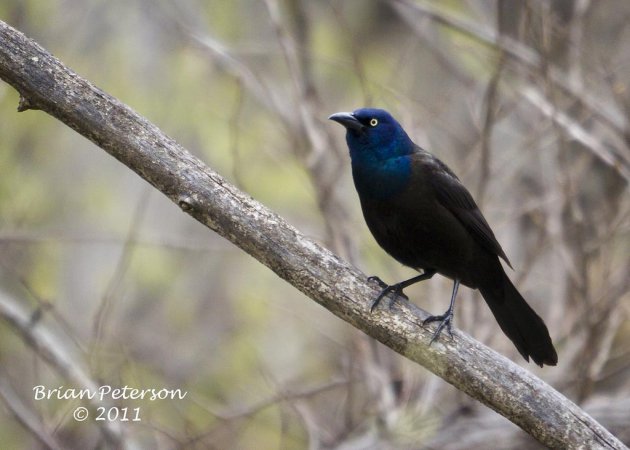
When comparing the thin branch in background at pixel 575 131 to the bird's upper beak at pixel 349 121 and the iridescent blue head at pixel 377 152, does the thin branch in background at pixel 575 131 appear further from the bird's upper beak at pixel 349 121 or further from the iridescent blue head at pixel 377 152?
the bird's upper beak at pixel 349 121

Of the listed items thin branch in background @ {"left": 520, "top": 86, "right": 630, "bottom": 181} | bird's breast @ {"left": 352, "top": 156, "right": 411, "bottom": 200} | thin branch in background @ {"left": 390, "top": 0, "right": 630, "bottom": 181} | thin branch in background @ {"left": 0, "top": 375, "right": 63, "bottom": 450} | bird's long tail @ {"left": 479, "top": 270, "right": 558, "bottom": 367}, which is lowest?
thin branch in background @ {"left": 0, "top": 375, "right": 63, "bottom": 450}

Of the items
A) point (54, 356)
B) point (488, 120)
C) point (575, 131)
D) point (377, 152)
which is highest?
point (575, 131)

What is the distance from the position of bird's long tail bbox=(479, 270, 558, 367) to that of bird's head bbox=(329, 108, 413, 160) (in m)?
0.85

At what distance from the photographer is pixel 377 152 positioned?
437 centimetres

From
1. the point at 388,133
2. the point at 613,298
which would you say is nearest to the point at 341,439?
the point at 613,298

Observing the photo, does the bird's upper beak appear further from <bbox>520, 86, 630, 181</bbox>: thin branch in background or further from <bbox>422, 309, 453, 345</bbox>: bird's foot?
<bbox>520, 86, 630, 181</bbox>: thin branch in background

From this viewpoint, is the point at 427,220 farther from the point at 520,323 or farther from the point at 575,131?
the point at 575,131

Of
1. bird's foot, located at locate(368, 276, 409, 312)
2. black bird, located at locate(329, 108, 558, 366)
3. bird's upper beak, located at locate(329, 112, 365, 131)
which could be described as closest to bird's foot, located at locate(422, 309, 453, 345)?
bird's foot, located at locate(368, 276, 409, 312)

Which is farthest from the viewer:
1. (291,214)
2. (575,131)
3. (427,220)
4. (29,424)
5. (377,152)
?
(291,214)

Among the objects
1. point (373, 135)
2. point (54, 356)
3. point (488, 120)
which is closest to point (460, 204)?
point (373, 135)

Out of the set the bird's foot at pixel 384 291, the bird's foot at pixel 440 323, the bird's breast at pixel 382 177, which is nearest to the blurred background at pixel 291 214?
the bird's breast at pixel 382 177

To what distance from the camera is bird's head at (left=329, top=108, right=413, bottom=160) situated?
4379 millimetres

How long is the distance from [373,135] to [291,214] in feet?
16.2

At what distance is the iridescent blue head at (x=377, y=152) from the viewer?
427cm
